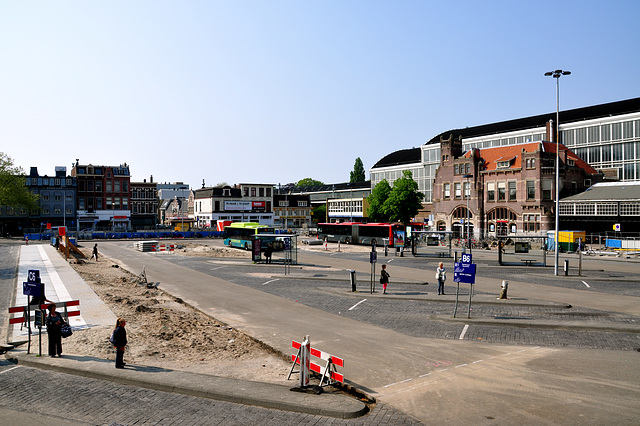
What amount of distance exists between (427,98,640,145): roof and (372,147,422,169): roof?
→ 774 centimetres

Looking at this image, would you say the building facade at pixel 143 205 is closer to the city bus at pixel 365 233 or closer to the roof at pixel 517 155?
the city bus at pixel 365 233

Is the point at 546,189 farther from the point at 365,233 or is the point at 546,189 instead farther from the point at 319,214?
the point at 319,214

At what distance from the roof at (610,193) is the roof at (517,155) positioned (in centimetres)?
681

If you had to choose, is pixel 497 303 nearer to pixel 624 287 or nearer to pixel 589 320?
pixel 589 320

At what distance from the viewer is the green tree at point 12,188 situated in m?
72.4

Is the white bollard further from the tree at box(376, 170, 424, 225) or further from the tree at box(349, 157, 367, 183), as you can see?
the tree at box(349, 157, 367, 183)

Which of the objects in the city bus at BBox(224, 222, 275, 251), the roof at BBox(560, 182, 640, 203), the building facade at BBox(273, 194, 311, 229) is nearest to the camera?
the city bus at BBox(224, 222, 275, 251)

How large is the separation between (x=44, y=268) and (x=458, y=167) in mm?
66311

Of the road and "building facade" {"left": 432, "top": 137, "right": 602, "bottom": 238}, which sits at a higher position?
"building facade" {"left": 432, "top": 137, "right": 602, "bottom": 238}

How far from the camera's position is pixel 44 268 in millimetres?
39188

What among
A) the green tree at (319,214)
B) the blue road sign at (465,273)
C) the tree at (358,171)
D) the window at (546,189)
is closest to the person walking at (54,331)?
the blue road sign at (465,273)

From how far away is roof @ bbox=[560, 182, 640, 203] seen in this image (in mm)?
62544

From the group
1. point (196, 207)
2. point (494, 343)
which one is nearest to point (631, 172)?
point (494, 343)

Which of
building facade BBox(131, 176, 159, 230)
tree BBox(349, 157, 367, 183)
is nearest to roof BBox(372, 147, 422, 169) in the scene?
tree BBox(349, 157, 367, 183)
